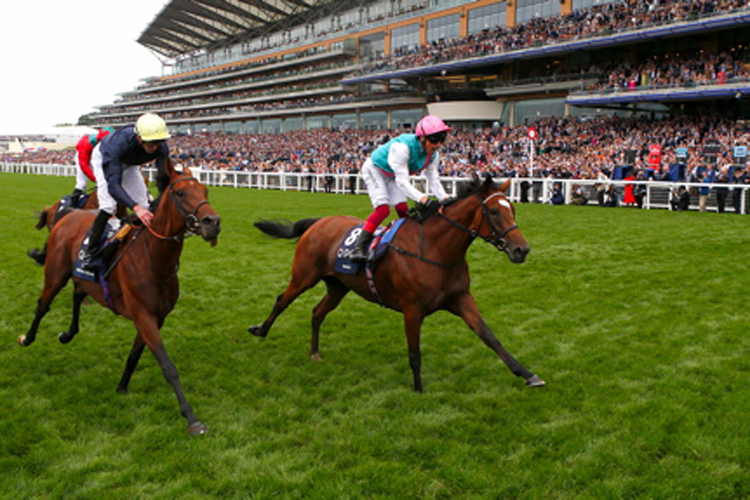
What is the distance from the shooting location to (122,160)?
4398 millimetres

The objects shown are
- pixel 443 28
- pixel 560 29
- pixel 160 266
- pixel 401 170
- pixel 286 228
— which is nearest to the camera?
pixel 160 266

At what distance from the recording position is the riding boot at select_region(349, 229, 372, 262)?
189 inches

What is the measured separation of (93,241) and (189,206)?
1.06 meters

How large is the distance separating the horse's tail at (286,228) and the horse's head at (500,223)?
6.51 ft

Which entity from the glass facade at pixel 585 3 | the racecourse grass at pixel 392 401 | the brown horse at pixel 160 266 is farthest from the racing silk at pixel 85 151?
the glass facade at pixel 585 3

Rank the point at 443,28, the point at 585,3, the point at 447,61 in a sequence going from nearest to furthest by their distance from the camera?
the point at 585,3 < the point at 447,61 < the point at 443,28

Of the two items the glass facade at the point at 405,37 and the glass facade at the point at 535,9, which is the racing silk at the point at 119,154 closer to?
the glass facade at the point at 535,9

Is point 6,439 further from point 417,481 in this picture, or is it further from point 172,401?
point 417,481

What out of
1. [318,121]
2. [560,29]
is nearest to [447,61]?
[560,29]

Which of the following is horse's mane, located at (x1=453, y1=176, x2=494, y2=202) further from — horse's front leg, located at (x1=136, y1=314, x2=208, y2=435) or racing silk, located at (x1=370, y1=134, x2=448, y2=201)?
horse's front leg, located at (x1=136, y1=314, x2=208, y2=435)

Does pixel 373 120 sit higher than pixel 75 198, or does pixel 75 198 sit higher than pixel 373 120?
pixel 373 120

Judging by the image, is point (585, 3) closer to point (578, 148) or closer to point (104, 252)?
point (578, 148)

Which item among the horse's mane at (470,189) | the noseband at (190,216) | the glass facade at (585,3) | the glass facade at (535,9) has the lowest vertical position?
the noseband at (190,216)

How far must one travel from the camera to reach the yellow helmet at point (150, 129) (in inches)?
162
